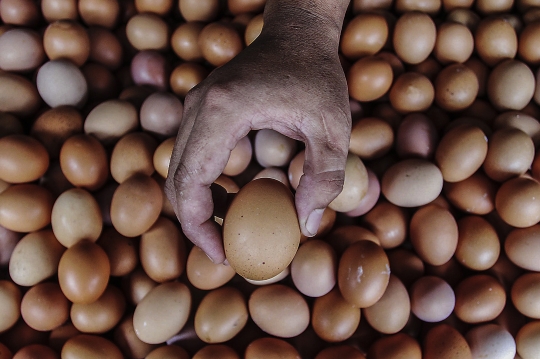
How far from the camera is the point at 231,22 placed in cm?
167

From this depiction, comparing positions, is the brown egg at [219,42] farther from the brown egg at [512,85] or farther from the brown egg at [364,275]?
the brown egg at [512,85]

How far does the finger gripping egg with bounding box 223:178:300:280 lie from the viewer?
0.98 m

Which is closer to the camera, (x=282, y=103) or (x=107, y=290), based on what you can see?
(x=282, y=103)

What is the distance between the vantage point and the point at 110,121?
1469 millimetres

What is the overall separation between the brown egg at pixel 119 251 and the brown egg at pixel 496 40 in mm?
1513

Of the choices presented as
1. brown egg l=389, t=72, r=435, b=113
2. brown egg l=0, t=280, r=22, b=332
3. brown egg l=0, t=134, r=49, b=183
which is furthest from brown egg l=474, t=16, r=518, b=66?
brown egg l=0, t=280, r=22, b=332

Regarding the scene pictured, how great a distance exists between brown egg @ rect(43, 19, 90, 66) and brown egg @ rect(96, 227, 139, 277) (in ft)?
2.25

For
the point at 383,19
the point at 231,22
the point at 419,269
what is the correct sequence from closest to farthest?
the point at 419,269
the point at 383,19
the point at 231,22

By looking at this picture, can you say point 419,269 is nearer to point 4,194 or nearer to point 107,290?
point 107,290

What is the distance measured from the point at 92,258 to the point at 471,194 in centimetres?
124

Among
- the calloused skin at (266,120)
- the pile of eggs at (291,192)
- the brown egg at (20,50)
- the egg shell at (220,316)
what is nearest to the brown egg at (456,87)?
the pile of eggs at (291,192)

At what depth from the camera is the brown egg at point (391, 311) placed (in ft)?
4.06

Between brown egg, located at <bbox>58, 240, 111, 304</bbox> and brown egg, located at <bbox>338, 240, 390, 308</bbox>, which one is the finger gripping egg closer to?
brown egg, located at <bbox>338, 240, 390, 308</bbox>

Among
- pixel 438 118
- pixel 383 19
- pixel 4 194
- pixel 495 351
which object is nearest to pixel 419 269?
pixel 495 351
